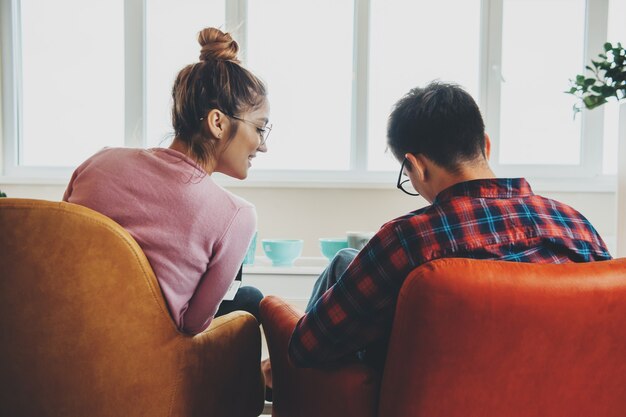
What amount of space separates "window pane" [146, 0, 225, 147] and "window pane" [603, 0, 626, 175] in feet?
7.08

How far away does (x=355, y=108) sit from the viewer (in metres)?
2.58

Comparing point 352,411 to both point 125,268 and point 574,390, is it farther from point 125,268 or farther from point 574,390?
point 125,268

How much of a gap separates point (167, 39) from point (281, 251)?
1396 mm

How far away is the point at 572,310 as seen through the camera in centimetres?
63

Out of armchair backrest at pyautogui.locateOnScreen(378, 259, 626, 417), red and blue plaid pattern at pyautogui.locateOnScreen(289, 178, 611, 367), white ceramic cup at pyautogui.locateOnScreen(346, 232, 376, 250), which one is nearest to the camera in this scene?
armchair backrest at pyautogui.locateOnScreen(378, 259, 626, 417)

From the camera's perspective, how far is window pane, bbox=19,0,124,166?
2641 millimetres

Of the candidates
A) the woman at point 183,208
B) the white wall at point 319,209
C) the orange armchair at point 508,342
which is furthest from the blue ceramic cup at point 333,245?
the orange armchair at point 508,342

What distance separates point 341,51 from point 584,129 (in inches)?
55.8

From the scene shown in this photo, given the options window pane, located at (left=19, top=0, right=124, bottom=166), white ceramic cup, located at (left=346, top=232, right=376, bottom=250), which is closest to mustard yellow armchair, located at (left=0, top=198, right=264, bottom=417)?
white ceramic cup, located at (left=346, top=232, right=376, bottom=250)

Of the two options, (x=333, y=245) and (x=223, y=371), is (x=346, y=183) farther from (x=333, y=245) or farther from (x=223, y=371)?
(x=223, y=371)

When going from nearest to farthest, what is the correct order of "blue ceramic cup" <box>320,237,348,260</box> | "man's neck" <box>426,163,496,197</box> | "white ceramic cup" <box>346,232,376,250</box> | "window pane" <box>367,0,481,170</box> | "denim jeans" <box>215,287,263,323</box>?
"man's neck" <box>426,163,496,197</box>, "denim jeans" <box>215,287,263,323</box>, "white ceramic cup" <box>346,232,376,250</box>, "blue ceramic cup" <box>320,237,348,260</box>, "window pane" <box>367,0,481,170</box>

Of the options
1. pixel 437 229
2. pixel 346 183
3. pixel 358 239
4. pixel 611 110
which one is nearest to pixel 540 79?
pixel 611 110

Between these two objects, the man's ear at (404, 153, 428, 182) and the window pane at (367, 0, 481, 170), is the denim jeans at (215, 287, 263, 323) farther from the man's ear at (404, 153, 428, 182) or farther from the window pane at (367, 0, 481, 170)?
the window pane at (367, 0, 481, 170)

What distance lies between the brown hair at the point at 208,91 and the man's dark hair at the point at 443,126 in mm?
417
